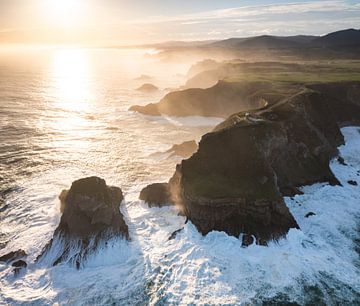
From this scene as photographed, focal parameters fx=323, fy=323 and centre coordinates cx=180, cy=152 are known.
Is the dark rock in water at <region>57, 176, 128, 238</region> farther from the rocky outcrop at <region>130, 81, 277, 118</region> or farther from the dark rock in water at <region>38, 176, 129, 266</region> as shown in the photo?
the rocky outcrop at <region>130, 81, 277, 118</region>

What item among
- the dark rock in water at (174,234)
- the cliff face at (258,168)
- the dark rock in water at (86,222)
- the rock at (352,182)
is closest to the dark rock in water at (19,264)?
the dark rock in water at (86,222)

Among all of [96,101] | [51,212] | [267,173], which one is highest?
[267,173]

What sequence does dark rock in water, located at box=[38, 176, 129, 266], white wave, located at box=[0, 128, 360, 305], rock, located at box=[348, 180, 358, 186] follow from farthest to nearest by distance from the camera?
rock, located at box=[348, 180, 358, 186]
dark rock in water, located at box=[38, 176, 129, 266]
white wave, located at box=[0, 128, 360, 305]

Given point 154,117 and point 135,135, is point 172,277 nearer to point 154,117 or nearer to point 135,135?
point 135,135

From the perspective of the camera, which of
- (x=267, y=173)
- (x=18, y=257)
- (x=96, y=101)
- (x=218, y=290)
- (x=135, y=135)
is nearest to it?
(x=218, y=290)

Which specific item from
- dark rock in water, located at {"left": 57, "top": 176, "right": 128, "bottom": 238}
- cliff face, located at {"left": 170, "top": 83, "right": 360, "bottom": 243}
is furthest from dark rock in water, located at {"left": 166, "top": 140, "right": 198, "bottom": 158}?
dark rock in water, located at {"left": 57, "top": 176, "right": 128, "bottom": 238}

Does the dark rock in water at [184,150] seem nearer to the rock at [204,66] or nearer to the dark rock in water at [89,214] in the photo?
the dark rock in water at [89,214]

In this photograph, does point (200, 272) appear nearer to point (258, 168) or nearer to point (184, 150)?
point (258, 168)

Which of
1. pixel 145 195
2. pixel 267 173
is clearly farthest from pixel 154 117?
pixel 267 173
